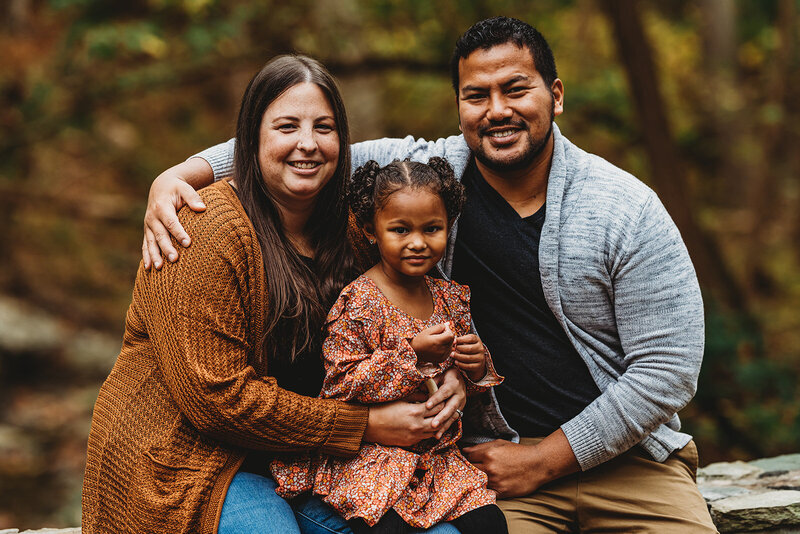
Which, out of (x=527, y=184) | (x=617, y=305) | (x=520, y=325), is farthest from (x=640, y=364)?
(x=527, y=184)

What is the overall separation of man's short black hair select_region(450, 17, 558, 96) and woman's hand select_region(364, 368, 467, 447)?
1.20 meters

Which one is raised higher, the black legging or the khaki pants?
the black legging

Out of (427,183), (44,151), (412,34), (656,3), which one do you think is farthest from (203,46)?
(656,3)

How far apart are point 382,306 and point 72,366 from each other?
6.61m

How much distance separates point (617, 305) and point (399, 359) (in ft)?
2.63

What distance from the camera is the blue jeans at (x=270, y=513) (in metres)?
2.22

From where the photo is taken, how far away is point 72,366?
26.1ft

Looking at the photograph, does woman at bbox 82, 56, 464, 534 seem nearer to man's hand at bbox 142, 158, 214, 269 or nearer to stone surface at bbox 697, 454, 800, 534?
man's hand at bbox 142, 158, 214, 269

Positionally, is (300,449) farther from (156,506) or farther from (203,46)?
(203,46)

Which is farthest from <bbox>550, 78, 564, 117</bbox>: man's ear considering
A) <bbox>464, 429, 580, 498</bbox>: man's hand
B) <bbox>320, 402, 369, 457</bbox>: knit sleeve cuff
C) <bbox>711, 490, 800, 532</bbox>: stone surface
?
<bbox>711, 490, 800, 532</bbox>: stone surface

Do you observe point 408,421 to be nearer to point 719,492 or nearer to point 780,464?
point 719,492

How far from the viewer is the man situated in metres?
2.51

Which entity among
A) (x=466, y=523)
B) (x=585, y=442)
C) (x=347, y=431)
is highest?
(x=347, y=431)

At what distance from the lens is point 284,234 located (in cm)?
251
